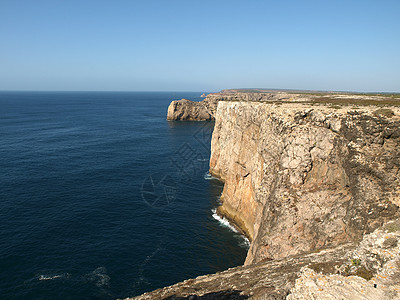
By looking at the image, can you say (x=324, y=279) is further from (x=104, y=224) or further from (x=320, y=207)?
(x=104, y=224)

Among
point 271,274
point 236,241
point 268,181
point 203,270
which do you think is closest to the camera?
point 271,274

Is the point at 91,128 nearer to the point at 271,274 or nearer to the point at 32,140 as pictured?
the point at 32,140

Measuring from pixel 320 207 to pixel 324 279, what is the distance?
16.0 meters

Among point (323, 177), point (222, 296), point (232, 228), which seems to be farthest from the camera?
point (232, 228)

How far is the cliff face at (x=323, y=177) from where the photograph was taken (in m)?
25.8

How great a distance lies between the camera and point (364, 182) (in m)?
26.7

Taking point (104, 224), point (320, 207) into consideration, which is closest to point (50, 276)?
point (104, 224)

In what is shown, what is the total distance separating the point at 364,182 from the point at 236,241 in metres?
24.9

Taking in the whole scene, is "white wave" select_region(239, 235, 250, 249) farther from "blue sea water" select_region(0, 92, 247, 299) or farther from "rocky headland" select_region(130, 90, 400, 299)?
"rocky headland" select_region(130, 90, 400, 299)

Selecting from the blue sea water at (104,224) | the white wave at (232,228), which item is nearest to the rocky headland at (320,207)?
the white wave at (232,228)

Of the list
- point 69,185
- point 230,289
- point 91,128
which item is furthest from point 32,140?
point 230,289

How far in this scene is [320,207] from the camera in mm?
29547

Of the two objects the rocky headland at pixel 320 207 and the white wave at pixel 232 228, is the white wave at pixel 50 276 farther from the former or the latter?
the white wave at pixel 232 228

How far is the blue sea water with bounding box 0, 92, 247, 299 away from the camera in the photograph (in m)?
35.6
